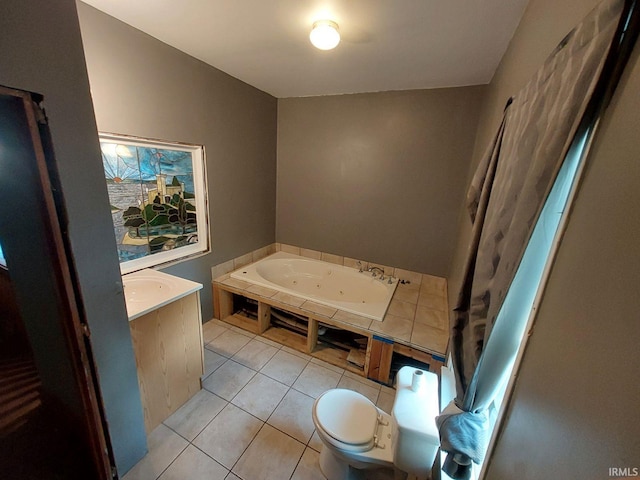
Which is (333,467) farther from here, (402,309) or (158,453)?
(402,309)

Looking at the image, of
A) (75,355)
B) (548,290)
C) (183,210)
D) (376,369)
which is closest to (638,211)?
(548,290)

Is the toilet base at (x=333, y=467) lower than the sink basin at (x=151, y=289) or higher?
lower

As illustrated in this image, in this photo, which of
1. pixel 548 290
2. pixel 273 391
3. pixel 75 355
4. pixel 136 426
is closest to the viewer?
pixel 548 290

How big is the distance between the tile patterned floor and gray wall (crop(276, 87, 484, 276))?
1.43 m

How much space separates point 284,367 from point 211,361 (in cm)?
64

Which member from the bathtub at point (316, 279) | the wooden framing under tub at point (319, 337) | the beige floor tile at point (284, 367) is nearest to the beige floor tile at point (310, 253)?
the bathtub at point (316, 279)

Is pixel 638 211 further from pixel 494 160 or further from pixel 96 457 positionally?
pixel 96 457

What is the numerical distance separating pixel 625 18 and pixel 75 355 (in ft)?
5.98

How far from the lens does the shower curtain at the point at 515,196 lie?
49cm

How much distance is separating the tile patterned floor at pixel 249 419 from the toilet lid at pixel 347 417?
1.18 ft

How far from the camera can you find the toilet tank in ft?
3.51

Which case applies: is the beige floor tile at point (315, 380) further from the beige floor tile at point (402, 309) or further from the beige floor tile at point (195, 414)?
the beige floor tile at point (402, 309)

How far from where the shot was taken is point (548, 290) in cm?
58

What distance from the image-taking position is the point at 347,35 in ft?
5.22
